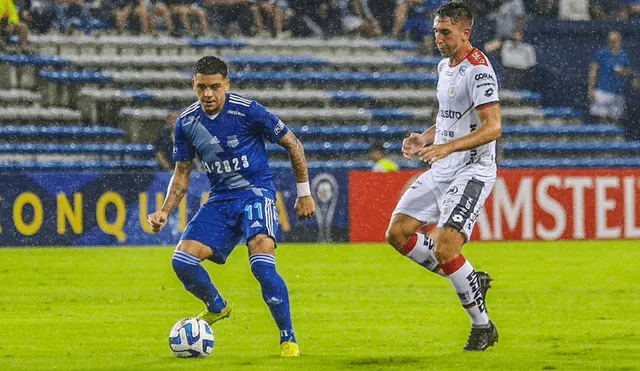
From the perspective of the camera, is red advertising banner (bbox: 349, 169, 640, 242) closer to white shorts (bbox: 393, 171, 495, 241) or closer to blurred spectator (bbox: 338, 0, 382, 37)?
blurred spectator (bbox: 338, 0, 382, 37)

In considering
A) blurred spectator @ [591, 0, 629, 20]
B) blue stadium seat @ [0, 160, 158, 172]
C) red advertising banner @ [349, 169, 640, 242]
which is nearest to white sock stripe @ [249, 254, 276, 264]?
red advertising banner @ [349, 169, 640, 242]

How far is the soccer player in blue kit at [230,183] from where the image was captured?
8109mm

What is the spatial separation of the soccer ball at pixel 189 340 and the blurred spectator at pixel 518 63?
1761 centimetres

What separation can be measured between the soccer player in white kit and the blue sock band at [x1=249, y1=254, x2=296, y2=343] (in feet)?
3.47

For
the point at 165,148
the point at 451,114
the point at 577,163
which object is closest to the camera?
the point at 451,114

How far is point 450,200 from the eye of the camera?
28.3 ft

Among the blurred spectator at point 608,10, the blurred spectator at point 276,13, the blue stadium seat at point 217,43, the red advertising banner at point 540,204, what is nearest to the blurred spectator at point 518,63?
the blurred spectator at point 608,10

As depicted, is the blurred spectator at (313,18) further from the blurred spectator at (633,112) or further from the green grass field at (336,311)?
the green grass field at (336,311)

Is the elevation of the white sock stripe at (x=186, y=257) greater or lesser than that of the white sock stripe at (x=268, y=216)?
lesser

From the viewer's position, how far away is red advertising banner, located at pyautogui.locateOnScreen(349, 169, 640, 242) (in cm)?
1950

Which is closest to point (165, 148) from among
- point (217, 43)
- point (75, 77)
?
point (75, 77)

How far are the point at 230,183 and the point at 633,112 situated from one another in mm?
17626

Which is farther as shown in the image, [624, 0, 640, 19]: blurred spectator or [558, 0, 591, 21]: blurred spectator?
[624, 0, 640, 19]: blurred spectator

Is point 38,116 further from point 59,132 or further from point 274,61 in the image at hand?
point 274,61
